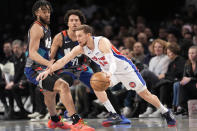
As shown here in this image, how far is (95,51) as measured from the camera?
18.7 feet

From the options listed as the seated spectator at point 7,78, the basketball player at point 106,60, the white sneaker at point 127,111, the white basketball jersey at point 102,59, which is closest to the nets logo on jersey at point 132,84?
the basketball player at point 106,60

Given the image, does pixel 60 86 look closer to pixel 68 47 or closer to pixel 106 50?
pixel 106 50

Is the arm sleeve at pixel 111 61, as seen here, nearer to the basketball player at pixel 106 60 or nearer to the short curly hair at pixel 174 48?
the basketball player at pixel 106 60

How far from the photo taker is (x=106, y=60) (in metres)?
5.68

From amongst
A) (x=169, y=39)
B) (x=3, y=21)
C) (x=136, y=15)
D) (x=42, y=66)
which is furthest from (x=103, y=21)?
(x=42, y=66)

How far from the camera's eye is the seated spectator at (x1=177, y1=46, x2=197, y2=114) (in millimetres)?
7926

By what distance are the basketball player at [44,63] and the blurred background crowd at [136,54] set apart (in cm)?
289

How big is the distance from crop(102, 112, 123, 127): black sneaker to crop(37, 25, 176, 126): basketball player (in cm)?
57

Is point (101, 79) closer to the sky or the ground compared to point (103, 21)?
closer to the ground

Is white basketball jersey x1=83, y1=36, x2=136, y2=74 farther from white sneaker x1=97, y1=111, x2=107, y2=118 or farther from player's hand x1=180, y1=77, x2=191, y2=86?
white sneaker x1=97, y1=111, x2=107, y2=118

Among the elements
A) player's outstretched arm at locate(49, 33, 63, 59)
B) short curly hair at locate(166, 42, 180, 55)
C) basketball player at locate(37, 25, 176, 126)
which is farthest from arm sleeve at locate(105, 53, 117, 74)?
short curly hair at locate(166, 42, 180, 55)

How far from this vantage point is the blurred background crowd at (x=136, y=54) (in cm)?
838

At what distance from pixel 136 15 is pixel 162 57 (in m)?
4.37

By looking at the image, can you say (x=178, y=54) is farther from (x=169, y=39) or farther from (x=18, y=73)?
(x=18, y=73)
